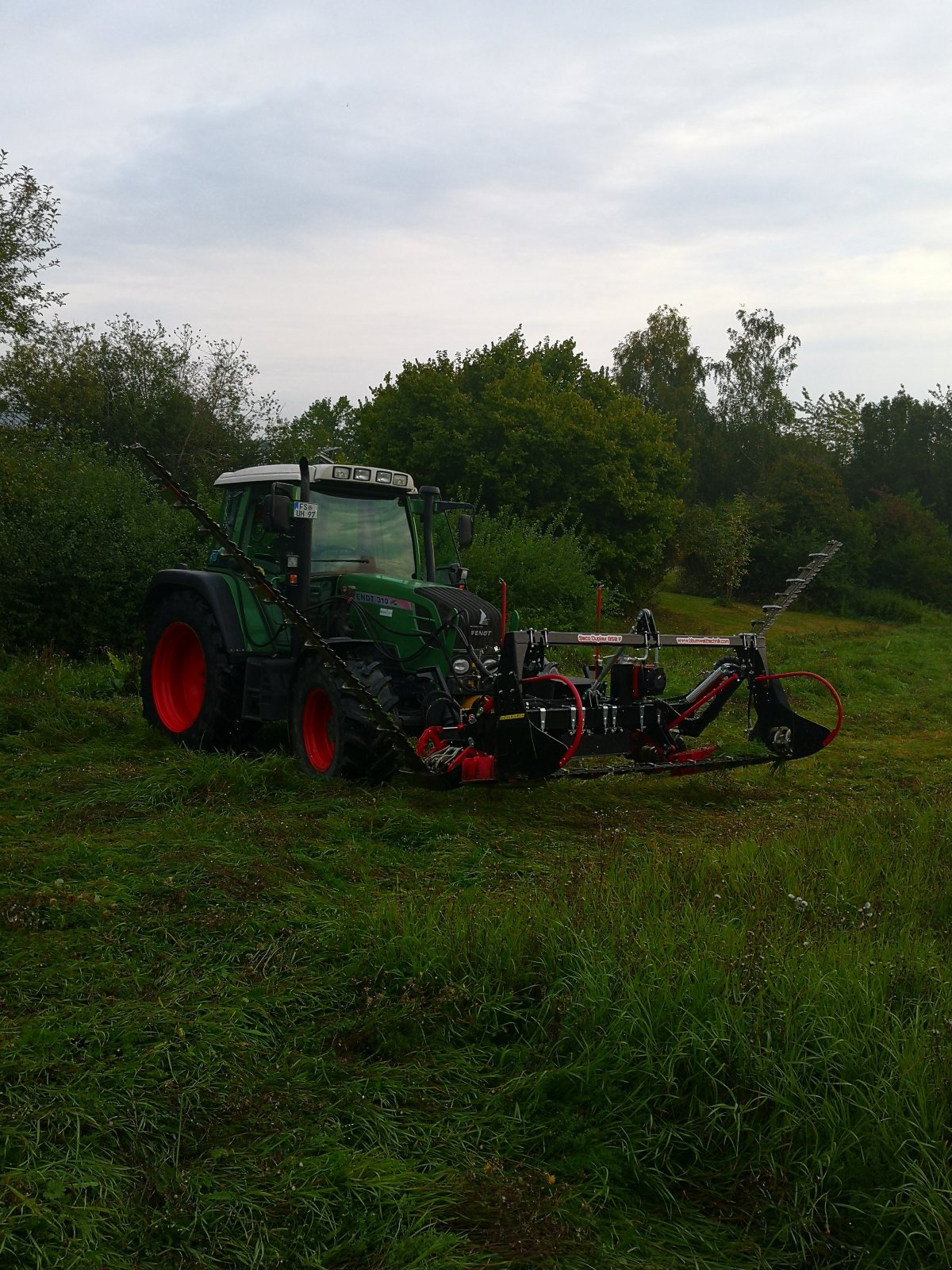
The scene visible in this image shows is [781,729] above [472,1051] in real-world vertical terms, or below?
above

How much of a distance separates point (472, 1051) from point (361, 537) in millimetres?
5781

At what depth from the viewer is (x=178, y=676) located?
32.7ft

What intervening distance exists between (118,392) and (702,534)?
1858cm

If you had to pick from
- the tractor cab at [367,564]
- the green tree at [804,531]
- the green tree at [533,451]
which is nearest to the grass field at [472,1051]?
the tractor cab at [367,564]

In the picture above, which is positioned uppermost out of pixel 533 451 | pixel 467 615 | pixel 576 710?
pixel 533 451

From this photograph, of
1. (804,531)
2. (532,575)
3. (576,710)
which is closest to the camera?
(576,710)

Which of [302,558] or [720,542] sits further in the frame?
[720,542]

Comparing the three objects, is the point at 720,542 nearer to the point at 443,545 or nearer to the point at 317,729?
the point at 443,545

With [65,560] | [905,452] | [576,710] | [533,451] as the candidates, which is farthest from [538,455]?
[905,452]

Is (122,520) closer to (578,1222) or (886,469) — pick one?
(578,1222)

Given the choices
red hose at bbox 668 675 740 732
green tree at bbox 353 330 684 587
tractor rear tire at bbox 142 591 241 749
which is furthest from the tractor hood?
green tree at bbox 353 330 684 587

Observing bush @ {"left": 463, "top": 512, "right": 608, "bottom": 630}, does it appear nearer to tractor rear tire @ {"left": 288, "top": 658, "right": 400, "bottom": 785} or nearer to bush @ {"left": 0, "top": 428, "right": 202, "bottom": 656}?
bush @ {"left": 0, "top": 428, "right": 202, "bottom": 656}

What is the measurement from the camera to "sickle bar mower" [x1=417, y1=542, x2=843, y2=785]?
7105 mm

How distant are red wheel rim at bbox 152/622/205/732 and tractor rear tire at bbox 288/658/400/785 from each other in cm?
175
